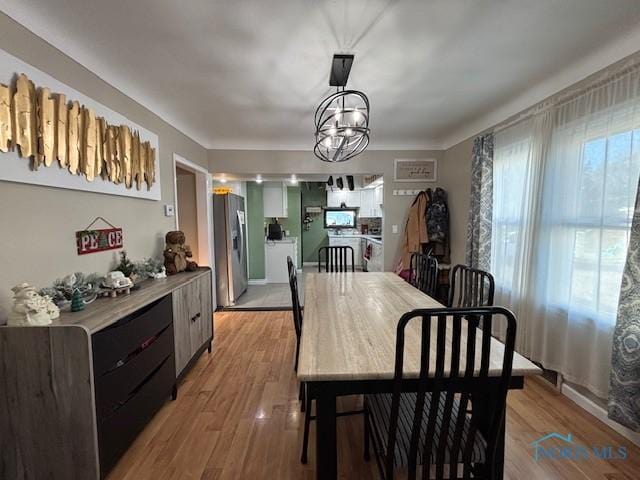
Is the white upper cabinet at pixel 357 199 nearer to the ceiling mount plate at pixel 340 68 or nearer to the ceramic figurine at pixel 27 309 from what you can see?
the ceiling mount plate at pixel 340 68

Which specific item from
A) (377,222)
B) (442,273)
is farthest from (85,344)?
(377,222)

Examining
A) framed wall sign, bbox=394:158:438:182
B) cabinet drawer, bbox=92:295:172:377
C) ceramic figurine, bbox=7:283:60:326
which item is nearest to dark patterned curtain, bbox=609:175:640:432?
framed wall sign, bbox=394:158:438:182

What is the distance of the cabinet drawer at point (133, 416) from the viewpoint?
1328 millimetres

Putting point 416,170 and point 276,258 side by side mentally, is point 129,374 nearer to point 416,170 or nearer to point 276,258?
point 416,170

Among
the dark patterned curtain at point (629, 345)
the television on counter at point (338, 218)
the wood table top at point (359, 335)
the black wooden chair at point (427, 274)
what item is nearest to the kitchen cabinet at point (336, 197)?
the television on counter at point (338, 218)

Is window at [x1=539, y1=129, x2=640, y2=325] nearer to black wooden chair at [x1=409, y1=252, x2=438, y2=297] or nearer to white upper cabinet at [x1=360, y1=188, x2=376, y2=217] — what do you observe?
black wooden chair at [x1=409, y1=252, x2=438, y2=297]

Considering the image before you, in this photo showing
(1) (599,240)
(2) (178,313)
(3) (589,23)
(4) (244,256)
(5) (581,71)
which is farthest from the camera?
(4) (244,256)

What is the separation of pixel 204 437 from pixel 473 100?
3.36m

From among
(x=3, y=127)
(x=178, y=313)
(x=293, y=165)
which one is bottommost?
(x=178, y=313)

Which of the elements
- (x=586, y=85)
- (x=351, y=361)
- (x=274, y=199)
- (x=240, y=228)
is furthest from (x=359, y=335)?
(x=274, y=199)

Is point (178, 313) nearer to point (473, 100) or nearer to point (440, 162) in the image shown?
point (473, 100)

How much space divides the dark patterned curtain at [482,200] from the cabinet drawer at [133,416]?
2.90 m

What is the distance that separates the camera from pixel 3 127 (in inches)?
48.6

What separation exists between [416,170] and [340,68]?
2.44 metres
